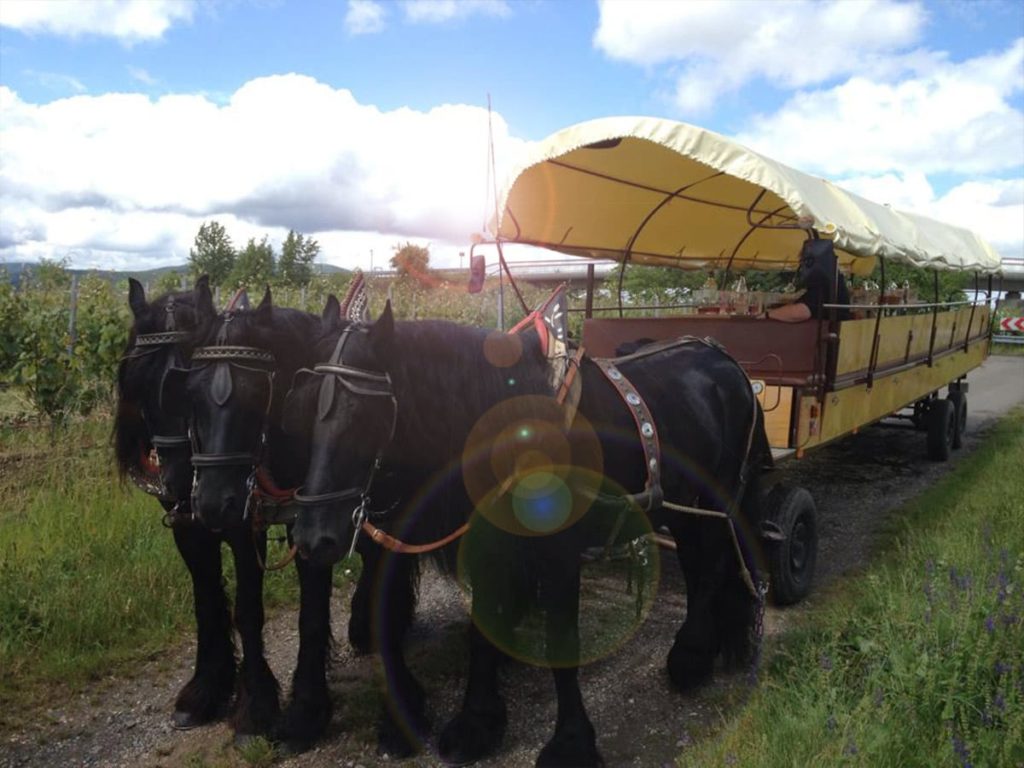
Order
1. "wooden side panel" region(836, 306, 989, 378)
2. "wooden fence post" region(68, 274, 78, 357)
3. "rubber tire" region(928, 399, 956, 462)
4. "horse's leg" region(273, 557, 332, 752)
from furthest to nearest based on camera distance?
"rubber tire" region(928, 399, 956, 462)
"wooden fence post" region(68, 274, 78, 357)
"wooden side panel" region(836, 306, 989, 378)
"horse's leg" region(273, 557, 332, 752)

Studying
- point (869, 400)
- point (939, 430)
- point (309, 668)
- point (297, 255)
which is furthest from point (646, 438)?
point (297, 255)

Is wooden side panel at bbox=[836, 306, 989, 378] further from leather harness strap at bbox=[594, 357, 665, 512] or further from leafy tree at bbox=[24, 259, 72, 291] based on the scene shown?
leafy tree at bbox=[24, 259, 72, 291]

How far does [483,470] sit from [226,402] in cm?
90

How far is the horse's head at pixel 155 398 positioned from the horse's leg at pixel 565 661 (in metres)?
1.40

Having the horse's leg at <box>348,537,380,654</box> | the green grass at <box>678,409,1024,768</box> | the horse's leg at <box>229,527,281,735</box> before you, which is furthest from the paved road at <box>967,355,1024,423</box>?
the horse's leg at <box>229,527,281,735</box>

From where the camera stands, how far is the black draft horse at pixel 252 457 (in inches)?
99.0

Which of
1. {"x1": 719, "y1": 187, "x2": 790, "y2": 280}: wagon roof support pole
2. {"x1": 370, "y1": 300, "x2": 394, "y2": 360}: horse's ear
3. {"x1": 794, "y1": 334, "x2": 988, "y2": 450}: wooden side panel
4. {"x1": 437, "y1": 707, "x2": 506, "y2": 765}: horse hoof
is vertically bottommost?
{"x1": 437, "y1": 707, "x2": 506, "y2": 765}: horse hoof

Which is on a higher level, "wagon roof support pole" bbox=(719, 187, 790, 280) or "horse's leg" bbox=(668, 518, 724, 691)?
"wagon roof support pole" bbox=(719, 187, 790, 280)

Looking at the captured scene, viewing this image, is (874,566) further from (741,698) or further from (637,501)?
(637,501)

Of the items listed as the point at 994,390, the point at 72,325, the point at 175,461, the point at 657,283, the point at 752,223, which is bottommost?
the point at 994,390

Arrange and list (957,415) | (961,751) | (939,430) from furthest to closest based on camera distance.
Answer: (957,415) < (939,430) < (961,751)

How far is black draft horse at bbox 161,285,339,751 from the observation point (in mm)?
2516

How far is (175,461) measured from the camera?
8.97 ft

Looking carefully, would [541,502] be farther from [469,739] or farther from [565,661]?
[469,739]
